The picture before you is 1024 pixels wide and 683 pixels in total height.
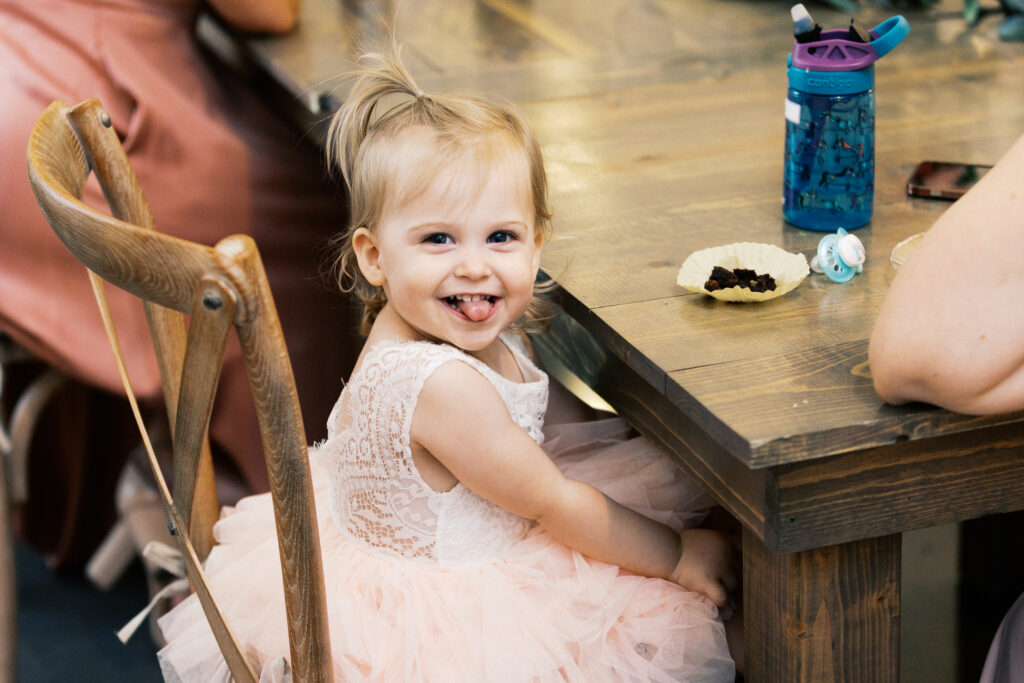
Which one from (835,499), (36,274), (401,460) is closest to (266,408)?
(401,460)

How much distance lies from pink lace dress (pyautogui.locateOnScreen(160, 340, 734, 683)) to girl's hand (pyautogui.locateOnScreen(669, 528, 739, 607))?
1 cm

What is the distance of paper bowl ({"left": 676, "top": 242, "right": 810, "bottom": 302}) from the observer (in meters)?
0.99

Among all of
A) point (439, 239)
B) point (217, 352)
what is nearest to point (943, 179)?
point (439, 239)

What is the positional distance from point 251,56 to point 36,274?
572 millimetres

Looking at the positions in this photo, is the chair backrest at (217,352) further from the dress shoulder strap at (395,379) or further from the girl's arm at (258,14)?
the girl's arm at (258,14)

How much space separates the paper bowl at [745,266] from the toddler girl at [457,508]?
153 millimetres

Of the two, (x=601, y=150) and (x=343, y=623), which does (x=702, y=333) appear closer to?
(x=343, y=623)

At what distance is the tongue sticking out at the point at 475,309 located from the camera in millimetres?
1039

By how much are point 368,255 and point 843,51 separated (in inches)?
19.5

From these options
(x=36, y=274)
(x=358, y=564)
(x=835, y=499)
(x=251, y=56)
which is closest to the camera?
(x=835, y=499)

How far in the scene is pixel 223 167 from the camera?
183 cm

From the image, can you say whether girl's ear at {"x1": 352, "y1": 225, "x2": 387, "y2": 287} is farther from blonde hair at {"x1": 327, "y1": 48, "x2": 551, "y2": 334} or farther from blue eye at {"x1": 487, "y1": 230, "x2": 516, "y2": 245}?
blue eye at {"x1": 487, "y1": 230, "x2": 516, "y2": 245}

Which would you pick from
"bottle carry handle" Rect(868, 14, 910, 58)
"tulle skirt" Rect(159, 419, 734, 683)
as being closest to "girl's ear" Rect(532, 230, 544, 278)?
"tulle skirt" Rect(159, 419, 734, 683)

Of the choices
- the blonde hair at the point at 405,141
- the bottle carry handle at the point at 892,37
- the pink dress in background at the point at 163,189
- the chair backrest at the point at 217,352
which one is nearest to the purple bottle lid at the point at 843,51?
the bottle carry handle at the point at 892,37
